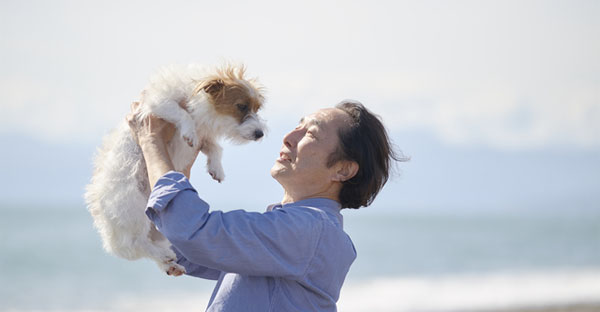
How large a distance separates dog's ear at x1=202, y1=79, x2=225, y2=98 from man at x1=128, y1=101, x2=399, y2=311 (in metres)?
0.67

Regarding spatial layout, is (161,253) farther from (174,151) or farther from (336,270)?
(336,270)

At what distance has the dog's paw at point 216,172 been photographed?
316cm

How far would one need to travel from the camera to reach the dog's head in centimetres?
334

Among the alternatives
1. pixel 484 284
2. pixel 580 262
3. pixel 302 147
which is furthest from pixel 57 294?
pixel 580 262

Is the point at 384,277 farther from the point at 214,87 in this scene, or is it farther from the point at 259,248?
the point at 259,248

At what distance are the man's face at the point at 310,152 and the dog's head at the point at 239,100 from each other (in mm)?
1035

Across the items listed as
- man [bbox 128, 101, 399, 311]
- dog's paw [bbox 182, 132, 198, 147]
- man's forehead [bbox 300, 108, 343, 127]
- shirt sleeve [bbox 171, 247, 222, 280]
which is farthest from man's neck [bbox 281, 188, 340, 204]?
dog's paw [bbox 182, 132, 198, 147]

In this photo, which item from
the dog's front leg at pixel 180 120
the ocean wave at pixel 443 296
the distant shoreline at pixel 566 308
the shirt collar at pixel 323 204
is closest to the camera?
the shirt collar at pixel 323 204

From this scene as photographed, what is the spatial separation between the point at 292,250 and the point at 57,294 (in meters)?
13.7

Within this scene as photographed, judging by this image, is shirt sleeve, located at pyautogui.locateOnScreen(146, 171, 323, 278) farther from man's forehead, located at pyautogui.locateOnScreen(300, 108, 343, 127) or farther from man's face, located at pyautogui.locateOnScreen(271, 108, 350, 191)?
man's forehead, located at pyautogui.locateOnScreen(300, 108, 343, 127)

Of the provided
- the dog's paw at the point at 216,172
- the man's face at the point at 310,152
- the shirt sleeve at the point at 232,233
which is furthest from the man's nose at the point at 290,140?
the dog's paw at the point at 216,172

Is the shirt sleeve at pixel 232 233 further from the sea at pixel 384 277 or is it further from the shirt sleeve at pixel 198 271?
the sea at pixel 384 277

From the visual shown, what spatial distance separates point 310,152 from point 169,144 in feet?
2.94

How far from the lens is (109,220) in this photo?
276 cm
